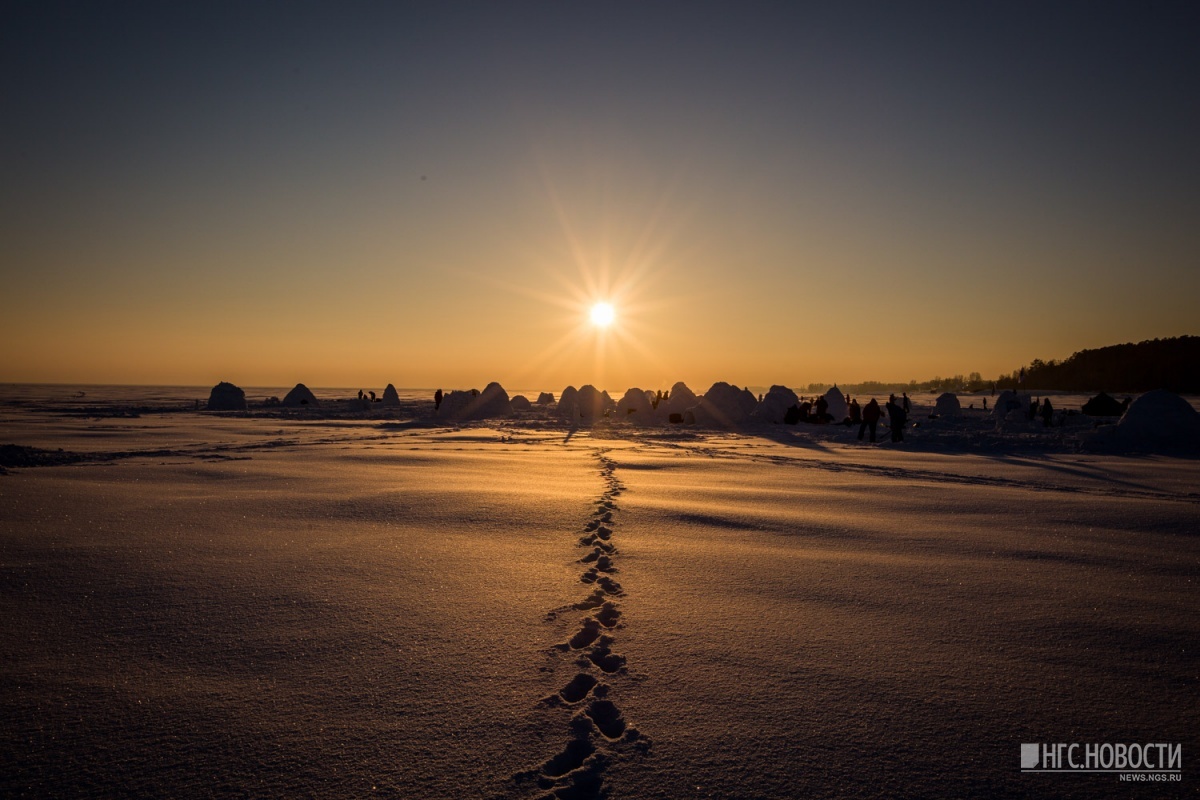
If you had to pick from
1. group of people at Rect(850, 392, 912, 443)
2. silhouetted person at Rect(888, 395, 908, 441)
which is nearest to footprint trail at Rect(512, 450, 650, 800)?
group of people at Rect(850, 392, 912, 443)

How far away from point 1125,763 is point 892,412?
18.4 metres

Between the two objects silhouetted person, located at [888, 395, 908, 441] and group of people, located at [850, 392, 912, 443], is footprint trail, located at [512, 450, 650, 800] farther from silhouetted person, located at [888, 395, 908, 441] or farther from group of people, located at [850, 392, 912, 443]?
silhouetted person, located at [888, 395, 908, 441]

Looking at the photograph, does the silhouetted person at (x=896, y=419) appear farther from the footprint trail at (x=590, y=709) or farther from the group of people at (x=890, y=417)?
the footprint trail at (x=590, y=709)

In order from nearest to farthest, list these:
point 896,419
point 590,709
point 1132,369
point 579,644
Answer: point 590,709 < point 579,644 < point 896,419 < point 1132,369

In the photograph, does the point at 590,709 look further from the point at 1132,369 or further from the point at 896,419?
the point at 1132,369

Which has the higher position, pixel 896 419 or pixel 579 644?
pixel 896 419

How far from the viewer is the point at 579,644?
345 centimetres

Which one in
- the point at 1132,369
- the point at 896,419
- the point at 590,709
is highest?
the point at 1132,369

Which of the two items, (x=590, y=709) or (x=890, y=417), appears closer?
(x=590, y=709)

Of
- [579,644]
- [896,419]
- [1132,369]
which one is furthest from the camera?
[1132,369]

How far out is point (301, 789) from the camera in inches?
84.7

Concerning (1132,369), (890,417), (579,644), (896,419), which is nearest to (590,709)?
(579,644)

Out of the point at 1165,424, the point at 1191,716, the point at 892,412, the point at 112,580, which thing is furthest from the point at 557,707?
the point at 1165,424

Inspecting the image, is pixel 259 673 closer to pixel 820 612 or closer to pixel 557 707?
pixel 557 707
